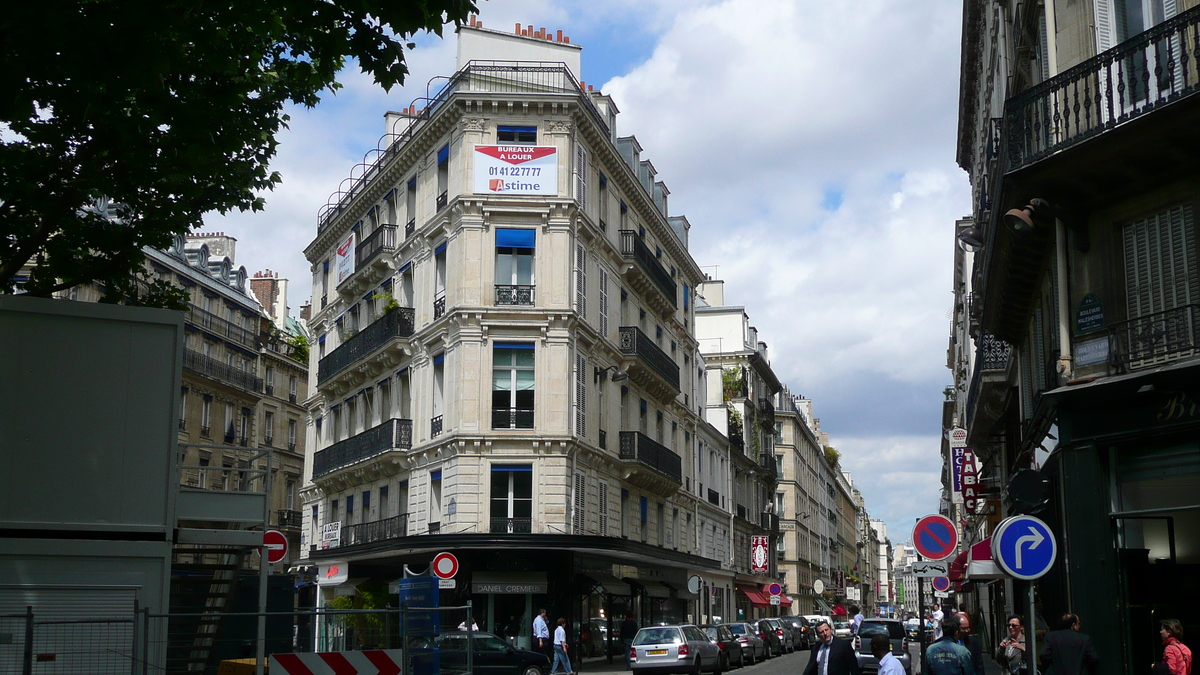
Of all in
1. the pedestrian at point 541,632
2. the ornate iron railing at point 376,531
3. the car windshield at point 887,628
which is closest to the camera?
the pedestrian at point 541,632

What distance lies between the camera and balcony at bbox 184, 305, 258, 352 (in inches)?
2137

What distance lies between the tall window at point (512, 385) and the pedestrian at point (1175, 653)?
72.2ft

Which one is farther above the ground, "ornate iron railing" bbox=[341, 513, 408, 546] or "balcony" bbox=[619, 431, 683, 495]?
"balcony" bbox=[619, 431, 683, 495]

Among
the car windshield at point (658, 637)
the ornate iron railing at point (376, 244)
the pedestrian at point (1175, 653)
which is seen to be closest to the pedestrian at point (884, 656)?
the pedestrian at point (1175, 653)

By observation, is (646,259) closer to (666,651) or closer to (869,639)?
(869,639)

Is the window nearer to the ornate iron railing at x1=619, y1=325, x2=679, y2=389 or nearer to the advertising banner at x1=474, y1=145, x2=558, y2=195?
the advertising banner at x1=474, y1=145, x2=558, y2=195

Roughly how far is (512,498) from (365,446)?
7693 millimetres

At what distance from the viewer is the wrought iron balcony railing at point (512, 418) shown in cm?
3262

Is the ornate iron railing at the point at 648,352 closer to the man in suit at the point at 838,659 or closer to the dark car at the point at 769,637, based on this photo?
the dark car at the point at 769,637

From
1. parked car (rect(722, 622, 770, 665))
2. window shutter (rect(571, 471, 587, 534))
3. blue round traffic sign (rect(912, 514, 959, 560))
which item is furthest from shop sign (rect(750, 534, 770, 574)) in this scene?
blue round traffic sign (rect(912, 514, 959, 560))

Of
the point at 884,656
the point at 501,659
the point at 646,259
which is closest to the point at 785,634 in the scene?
the point at 646,259

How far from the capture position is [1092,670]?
12.6 metres

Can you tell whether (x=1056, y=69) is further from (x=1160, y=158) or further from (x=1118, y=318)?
(x=1118, y=318)

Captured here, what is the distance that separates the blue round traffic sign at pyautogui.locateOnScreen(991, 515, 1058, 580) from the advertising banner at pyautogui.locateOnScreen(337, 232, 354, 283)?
33.3 meters
